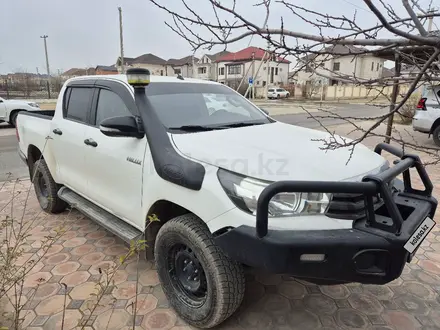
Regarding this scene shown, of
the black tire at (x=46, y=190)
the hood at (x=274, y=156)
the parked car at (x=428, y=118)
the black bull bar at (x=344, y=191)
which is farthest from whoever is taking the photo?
the parked car at (x=428, y=118)

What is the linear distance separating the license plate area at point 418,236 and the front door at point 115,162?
1845 mm

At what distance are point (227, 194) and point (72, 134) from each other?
7.63 feet

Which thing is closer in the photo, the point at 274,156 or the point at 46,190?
the point at 274,156

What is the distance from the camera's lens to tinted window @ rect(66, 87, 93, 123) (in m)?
3.48

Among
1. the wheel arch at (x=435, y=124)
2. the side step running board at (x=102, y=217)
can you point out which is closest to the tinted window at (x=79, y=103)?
the side step running board at (x=102, y=217)

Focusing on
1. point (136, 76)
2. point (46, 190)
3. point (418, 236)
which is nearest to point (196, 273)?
point (418, 236)

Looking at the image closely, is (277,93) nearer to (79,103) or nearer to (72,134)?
(79,103)

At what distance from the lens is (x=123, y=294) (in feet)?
8.84

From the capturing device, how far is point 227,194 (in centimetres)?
193

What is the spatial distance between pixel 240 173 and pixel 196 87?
169 centimetres

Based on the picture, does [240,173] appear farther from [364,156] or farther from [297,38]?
[364,156]

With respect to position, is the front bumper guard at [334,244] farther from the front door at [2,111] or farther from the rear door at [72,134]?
the front door at [2,111]

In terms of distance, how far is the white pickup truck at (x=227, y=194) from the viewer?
178 cm

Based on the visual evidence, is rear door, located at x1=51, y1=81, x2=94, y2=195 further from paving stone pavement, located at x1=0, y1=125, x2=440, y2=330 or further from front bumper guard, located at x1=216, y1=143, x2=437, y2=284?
front bumper guard, located at x1=216, y1=143, x2=437, y2=284
